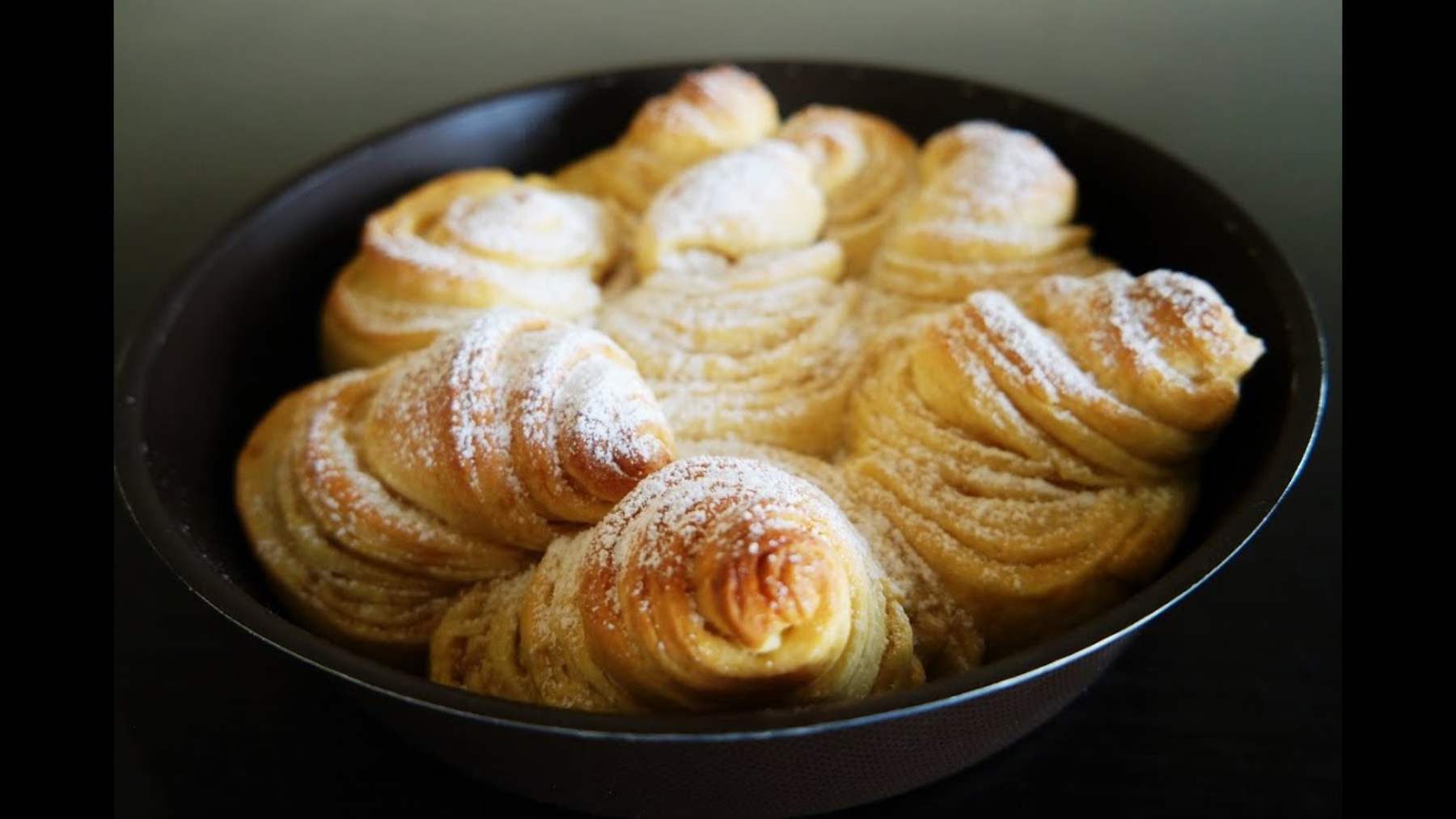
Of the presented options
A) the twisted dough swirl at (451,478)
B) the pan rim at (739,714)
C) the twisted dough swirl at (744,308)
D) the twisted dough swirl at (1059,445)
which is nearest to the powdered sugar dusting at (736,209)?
the twisted dough swirl at (744,308)

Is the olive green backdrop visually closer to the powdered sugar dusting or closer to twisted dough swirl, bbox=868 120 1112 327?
twisted dough swirl, bbox=868 120 1112 327

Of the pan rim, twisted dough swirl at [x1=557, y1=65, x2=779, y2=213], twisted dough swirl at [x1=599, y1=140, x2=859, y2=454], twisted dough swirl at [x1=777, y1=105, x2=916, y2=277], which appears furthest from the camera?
twisted dough swirl at [x1=557, y1=65, x2=779, y2=213]

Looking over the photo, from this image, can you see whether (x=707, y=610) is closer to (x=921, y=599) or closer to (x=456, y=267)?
(x=921, y=599)

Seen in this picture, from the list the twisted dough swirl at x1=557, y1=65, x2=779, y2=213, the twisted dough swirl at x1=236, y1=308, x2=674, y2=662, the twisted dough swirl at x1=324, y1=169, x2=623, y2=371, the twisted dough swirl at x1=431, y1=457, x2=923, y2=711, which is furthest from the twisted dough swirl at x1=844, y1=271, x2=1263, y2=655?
the twisted dough swirl at x1=557, y1=65, x2=779, y2=213

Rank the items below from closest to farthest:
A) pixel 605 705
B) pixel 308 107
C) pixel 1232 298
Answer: pixel 605 705, pixel 1232 298, pixel 308 107

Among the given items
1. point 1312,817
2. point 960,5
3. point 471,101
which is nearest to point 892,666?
point 1312,817

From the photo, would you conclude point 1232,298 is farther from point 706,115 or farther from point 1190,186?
point 706,115
